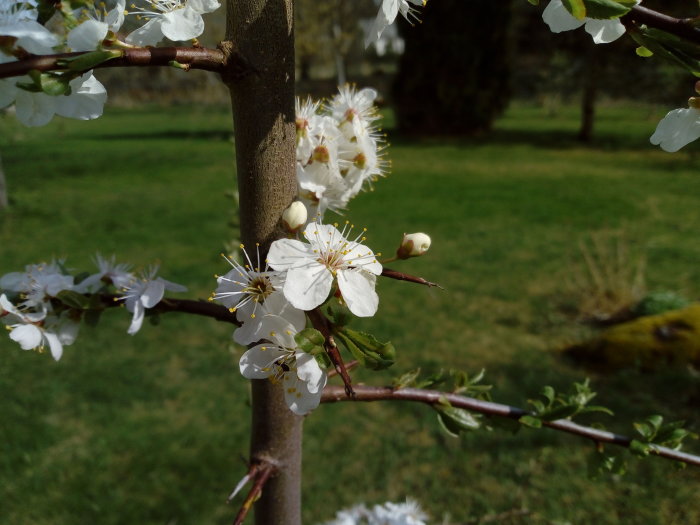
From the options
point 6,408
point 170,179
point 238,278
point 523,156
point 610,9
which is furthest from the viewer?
point 523,156

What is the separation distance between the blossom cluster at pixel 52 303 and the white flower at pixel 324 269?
0.31 meters

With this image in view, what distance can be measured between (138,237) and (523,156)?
905 centimetres

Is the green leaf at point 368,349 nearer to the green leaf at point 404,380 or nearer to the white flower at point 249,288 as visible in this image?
the white flower at point 249,288

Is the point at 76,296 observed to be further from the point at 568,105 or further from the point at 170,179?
the point at 568,105

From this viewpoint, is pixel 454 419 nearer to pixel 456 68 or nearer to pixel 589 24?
pixel 589 24

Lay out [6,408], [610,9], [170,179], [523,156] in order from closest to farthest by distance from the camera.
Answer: [610,9] → [6,408] → [170,179] → [523,156]

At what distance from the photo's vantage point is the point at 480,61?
15.0m

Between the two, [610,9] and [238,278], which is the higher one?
[610,9]

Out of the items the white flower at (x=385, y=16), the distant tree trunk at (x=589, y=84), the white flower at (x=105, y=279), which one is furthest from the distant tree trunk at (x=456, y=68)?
the white flower at (x=385, y=16)

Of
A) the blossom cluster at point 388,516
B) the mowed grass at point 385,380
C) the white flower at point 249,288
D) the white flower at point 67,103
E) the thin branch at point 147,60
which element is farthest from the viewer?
the mowed grass at point 385,380

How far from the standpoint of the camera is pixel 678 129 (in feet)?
2.28

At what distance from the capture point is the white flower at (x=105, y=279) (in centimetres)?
101

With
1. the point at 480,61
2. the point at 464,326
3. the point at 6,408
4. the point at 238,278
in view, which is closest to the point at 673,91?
the point at 480,61

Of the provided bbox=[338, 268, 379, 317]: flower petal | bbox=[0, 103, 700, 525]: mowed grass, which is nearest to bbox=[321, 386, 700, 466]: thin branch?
bbox=[338, 268, 379, 317]: flower petal
